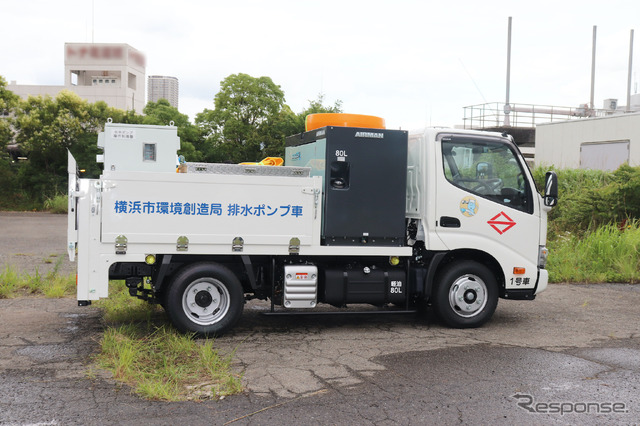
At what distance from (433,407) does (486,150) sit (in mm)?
3903

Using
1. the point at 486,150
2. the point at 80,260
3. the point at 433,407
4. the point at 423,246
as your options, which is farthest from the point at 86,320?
the point at 486,150

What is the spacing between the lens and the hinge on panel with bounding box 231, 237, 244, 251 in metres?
6.86

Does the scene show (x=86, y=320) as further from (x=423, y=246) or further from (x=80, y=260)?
(x=423, y=246)

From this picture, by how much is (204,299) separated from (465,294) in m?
3.27

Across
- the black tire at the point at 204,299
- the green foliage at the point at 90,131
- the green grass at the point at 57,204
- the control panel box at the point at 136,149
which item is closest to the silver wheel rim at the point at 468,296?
the black tire at the point at 204,299

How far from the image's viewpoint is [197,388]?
202 inches

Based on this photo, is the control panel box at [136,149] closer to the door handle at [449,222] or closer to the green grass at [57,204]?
the door handle at [449,222]

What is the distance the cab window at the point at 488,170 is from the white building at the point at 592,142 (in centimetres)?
1316

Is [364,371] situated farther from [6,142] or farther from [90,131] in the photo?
[6,142]

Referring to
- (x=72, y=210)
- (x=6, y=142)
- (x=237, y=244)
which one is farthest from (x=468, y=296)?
(x=6, y=142)

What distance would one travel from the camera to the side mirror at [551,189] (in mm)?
7527

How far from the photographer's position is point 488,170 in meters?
7.68

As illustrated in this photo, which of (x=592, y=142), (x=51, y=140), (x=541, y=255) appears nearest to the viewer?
(x=541, y=255)

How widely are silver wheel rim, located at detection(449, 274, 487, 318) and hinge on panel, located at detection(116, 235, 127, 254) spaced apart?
395 centimetres
